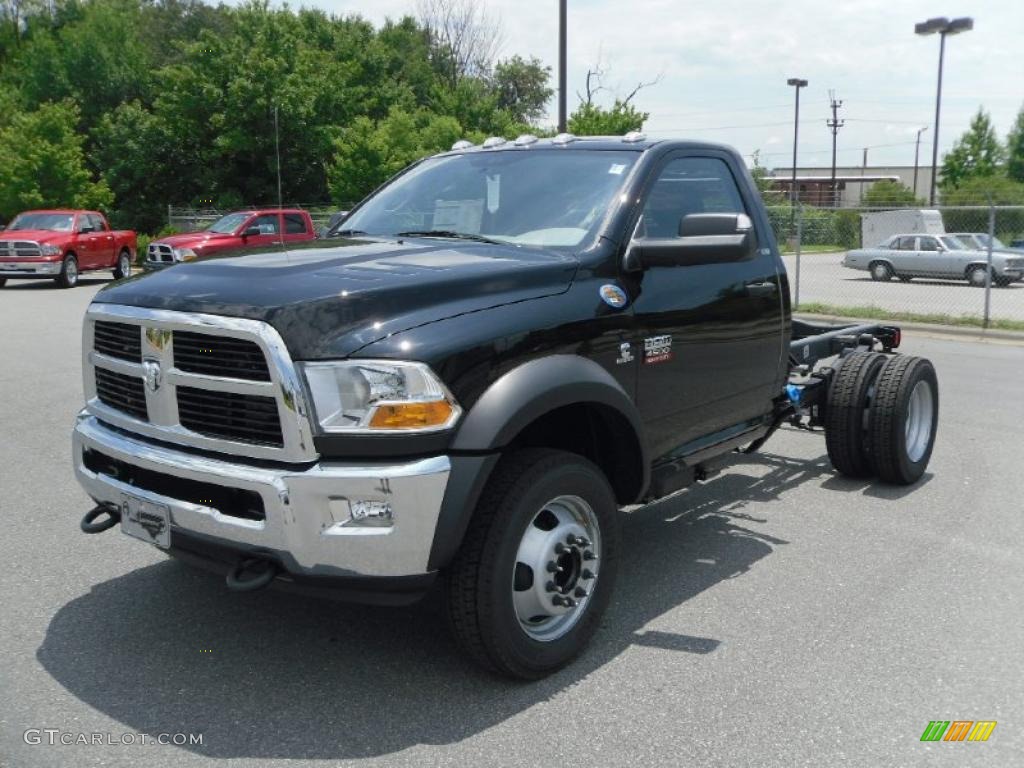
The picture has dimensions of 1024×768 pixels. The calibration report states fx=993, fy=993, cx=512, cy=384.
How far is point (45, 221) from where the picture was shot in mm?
24219

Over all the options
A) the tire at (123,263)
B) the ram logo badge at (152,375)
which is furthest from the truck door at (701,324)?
the tire at (123,263)

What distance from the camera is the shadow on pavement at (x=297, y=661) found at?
131 inches

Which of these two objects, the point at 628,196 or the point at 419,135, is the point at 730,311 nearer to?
the point at 628,196

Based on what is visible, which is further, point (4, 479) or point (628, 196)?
point (4, 479)

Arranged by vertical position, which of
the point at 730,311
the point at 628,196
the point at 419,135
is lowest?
the point at 730,311

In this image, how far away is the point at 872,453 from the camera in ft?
20.1

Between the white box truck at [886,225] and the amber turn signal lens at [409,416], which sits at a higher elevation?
the white box truck at [886,225]

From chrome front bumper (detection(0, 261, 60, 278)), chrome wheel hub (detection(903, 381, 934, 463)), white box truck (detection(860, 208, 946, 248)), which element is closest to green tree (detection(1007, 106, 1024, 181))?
white box truck (detection(860, 208, 946, 248))

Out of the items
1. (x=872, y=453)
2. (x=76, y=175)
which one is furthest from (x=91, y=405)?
(x=76, y=175)

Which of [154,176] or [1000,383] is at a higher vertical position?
[154,176]

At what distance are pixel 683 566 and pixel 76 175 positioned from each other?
35018 mm

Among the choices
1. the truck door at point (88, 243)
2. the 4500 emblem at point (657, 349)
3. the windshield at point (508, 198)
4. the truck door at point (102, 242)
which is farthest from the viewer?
the truck door at point (102, 242)

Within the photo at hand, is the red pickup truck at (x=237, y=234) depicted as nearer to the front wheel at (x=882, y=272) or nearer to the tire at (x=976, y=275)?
the front wheel at (x=882, y=272)

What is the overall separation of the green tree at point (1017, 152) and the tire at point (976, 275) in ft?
104
